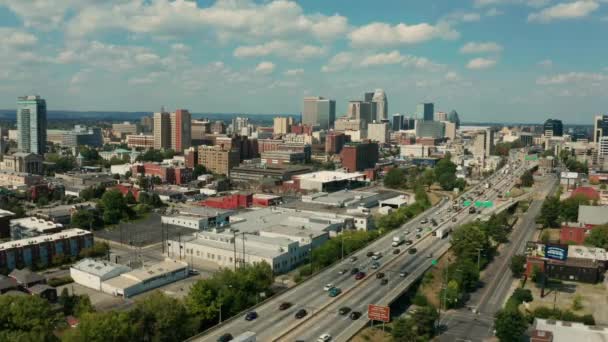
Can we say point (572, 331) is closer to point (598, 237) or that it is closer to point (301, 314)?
point (301, 314)

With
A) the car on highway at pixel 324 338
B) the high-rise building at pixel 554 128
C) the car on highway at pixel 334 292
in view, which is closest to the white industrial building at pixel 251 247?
the car on highway at pixel 334 292

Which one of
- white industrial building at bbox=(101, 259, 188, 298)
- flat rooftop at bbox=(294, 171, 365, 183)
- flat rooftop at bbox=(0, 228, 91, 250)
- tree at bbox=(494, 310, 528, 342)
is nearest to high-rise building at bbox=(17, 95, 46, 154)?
flat rooftop at bbox=(294, 171, 365, 183)

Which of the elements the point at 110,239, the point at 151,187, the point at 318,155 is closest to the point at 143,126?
the point at 318,155

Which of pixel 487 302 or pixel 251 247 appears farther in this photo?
pixel 251 247

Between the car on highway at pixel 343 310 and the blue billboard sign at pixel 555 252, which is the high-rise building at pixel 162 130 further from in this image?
the car on highway at pixel 343 310

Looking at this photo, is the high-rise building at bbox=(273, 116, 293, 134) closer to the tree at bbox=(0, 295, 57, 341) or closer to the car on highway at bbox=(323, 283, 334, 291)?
the car on highway at bbox=(323, 283, 334, 291)

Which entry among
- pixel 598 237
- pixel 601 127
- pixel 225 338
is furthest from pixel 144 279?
pixel 601 127

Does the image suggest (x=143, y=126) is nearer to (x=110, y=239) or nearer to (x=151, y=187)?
(x=151, y=187)
